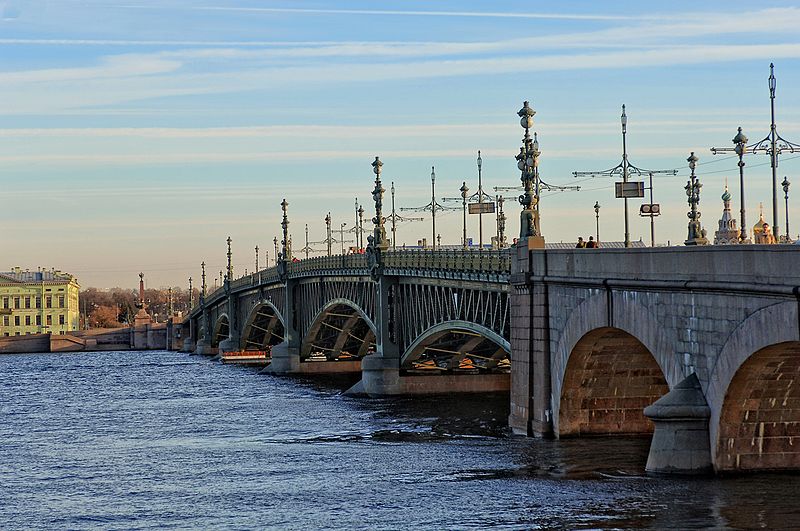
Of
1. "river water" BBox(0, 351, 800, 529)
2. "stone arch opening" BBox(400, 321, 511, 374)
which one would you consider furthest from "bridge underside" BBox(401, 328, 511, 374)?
"river water" BBox(0, 351, 800, 529)

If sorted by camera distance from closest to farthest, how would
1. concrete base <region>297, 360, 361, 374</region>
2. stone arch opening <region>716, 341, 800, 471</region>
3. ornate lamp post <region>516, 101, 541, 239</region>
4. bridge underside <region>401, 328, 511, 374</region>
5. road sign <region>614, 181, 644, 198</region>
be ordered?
1. stone arch opening <region>716, 341, 800, 471</region>
2. ornate lamp post <region>516, 101, 541, 239</region>
3. road sign <region>614, 181, 644, 198</region>
4. bridge underside <region>401, 328, 511, 374</region>
5. concrete base <region>297, 360, 361, 374</region>

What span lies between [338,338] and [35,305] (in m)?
112

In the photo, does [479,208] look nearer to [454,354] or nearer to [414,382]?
[454,354]

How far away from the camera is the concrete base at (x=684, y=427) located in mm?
29719

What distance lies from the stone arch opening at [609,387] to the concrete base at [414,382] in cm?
2452

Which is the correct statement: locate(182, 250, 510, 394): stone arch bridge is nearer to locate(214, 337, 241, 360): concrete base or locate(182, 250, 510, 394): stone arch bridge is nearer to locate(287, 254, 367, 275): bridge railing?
locate(287, 254, 367, 275): bridge railing

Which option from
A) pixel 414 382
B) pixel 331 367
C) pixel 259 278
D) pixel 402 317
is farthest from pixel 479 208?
pixel 259 278

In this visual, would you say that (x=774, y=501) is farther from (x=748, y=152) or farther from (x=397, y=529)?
(x=748, y=152)

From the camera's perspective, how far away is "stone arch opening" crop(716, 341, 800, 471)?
28406 mm

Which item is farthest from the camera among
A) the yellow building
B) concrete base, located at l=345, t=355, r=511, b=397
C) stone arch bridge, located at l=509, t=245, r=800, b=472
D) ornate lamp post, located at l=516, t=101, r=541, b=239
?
the yellow building

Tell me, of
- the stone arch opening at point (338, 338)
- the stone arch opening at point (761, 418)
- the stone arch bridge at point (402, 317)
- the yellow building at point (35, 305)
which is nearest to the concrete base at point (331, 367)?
the stone arch bridge at point (402, 317)

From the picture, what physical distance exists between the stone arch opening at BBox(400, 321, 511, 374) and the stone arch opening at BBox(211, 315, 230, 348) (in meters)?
71.8

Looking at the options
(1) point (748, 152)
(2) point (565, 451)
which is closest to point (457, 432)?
(2) point (565, 451)

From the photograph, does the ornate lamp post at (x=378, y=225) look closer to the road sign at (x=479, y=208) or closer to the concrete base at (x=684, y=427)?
the road sign at (x=479, y=208)
